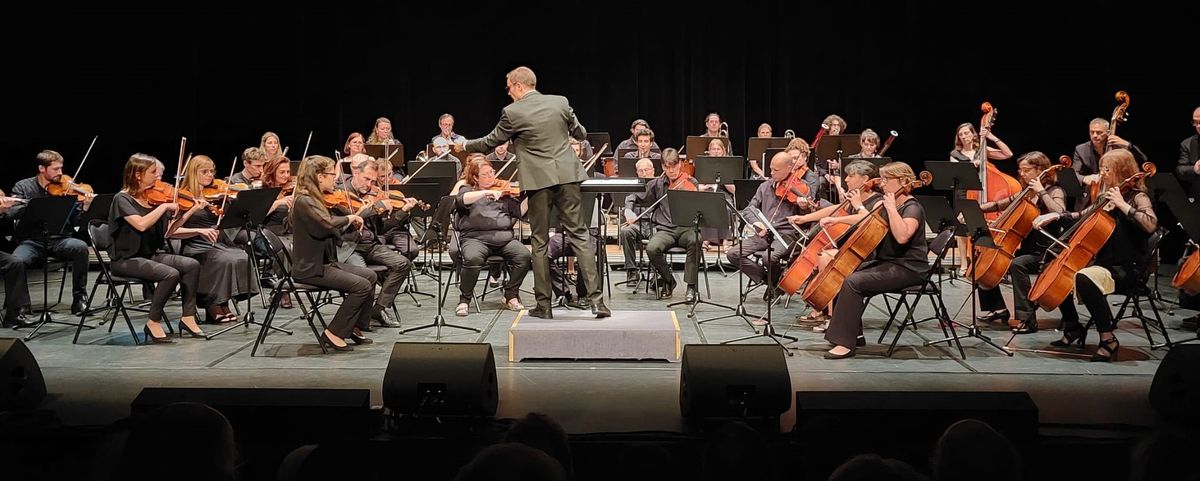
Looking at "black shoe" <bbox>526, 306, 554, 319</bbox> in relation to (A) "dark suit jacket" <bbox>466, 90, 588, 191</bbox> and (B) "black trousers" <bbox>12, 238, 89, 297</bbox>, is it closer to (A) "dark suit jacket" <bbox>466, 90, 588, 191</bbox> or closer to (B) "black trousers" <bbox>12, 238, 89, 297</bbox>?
(A) "dark suit jacket" <bbox>466, 90, 588, 191</bbox>

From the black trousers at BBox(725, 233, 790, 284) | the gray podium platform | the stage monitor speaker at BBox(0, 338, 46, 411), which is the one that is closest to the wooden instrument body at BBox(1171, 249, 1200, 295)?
the black trousers at BBox(725, 233, 790, 284)

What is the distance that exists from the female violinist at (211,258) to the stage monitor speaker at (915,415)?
4585mm

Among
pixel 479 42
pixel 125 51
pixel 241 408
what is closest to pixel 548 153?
pixel 241 408

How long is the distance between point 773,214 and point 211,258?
421 cm

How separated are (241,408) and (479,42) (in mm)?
9914

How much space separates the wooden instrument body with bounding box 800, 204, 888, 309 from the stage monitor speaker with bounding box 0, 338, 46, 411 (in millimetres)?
4228

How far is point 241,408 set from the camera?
3346 mm

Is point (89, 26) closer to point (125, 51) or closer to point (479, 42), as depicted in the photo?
point (125, 51)

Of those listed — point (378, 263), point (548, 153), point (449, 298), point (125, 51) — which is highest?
point (125, 51)

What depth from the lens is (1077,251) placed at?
18.5ft

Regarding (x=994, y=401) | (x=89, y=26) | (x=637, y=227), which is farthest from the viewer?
(x=89, y=26)

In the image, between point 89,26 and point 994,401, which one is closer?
point 994,401

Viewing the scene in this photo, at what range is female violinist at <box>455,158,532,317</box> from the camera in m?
7.35

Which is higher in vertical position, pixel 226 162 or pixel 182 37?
pixel 182 37
